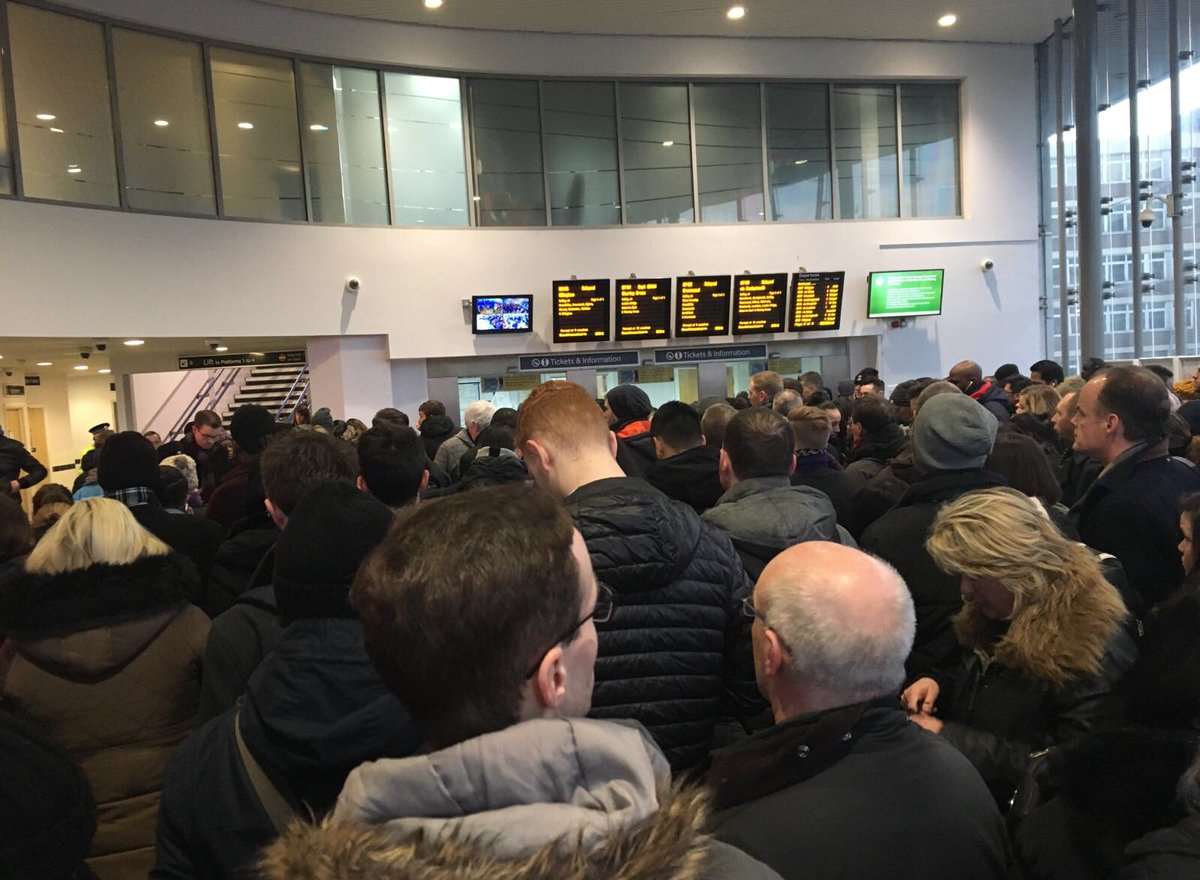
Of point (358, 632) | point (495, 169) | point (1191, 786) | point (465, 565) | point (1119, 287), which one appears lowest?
point (1191, 786)

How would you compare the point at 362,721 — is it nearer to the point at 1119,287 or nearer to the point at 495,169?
the point at 495,169

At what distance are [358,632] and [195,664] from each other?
84 centimetres

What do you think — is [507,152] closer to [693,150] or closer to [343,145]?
[343,145]

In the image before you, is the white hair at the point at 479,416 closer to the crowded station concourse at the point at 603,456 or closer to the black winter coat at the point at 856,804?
the crowded station concourse at the point at 603,456

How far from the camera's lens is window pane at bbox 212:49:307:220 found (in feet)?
36.0

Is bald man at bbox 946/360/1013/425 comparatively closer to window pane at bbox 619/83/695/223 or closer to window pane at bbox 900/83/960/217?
window pane at bbox 619/83/695/223

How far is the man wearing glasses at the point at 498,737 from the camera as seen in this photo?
0.83 metres

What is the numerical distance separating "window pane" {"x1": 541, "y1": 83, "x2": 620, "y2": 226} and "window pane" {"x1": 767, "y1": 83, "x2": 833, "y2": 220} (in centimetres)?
258

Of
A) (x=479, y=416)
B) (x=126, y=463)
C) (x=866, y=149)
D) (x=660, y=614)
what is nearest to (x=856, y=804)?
(x=660, y=614)

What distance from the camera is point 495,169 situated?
42.3 ft

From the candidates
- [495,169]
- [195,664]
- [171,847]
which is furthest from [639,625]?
[495,169]

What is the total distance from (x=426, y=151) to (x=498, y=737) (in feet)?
41.7

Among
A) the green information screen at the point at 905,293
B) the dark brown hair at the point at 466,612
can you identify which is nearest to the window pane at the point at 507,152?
the green information screen at the point at 905,293

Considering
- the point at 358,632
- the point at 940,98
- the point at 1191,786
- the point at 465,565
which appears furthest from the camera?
the point at 940,98
